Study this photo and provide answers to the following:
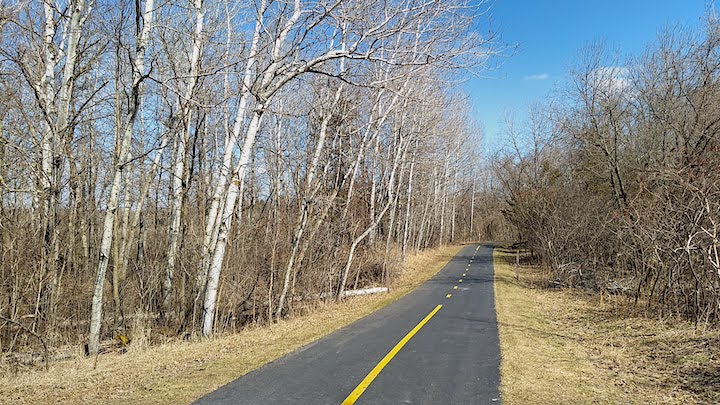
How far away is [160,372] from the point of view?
20.7ft

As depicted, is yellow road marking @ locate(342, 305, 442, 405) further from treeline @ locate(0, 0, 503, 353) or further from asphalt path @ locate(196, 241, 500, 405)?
treeline @ locate(0, 0, 503, 353)

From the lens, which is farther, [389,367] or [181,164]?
[181,164]

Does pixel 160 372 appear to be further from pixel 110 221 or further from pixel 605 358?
pixel 605 358

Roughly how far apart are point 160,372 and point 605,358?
22.8ft

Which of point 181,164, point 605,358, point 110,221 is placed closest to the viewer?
point 605,358

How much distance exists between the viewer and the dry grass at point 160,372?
17.2ft

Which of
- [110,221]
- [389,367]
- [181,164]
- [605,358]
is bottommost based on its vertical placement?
[605,358]

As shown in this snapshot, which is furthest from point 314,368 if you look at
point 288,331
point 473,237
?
point 473,237

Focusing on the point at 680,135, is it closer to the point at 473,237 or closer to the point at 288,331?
the point at 288,331

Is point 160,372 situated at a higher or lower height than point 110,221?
lower

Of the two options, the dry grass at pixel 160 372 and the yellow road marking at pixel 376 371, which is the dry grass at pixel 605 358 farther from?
the dry grass at pixel 160 372

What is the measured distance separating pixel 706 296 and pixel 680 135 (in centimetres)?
765

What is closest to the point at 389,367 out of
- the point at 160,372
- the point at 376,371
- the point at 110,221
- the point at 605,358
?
the point at 376,371

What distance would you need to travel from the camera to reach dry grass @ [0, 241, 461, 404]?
5.25 m
